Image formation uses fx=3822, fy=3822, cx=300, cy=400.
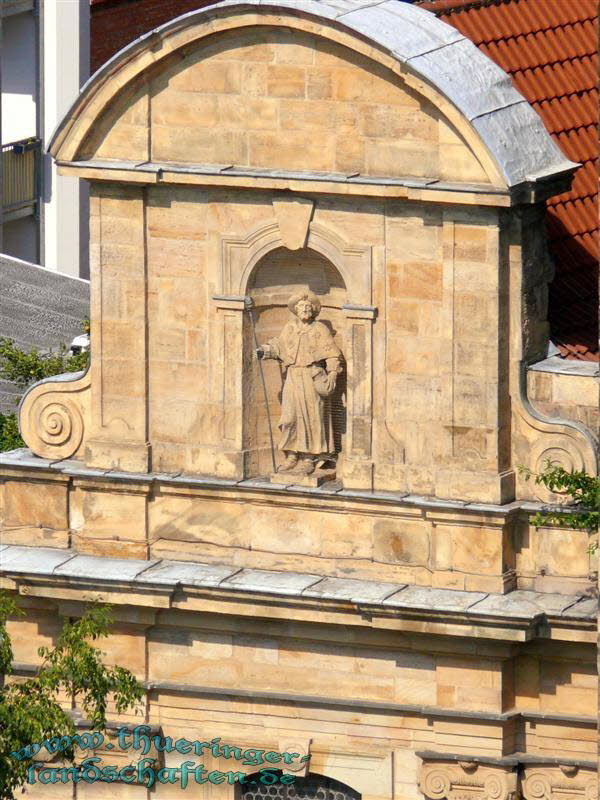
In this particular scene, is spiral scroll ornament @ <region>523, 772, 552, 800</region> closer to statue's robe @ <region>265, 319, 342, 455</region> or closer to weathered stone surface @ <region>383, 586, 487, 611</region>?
weathered stone surface @ <region>383, 586, 487, 611</region>

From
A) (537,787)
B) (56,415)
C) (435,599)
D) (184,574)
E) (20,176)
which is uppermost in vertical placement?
(20,176)

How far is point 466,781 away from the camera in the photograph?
1724 inches

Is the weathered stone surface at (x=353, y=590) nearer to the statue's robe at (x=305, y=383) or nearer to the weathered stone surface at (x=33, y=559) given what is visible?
the statue's robe at (x=305, y=383)

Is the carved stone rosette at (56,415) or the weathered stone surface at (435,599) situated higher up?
the carved stone rosette at (56,415)

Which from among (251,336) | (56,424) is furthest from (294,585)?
(56,424)

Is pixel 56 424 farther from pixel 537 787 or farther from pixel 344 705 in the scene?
pixel 537 787

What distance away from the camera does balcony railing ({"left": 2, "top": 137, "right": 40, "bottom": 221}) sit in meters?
63.5

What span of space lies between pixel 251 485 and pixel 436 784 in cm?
404

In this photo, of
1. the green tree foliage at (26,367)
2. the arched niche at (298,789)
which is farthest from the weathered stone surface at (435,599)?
the green tree foliage at (26,367)

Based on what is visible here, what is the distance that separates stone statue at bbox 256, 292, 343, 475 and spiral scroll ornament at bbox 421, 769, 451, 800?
3744 mm

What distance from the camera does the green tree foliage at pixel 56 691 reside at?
4038 centimetres

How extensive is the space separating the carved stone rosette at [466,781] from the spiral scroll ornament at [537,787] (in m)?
0.15

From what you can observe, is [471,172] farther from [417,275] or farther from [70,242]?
[70,242]

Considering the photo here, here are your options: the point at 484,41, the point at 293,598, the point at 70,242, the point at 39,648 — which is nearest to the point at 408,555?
the point at 293,598
